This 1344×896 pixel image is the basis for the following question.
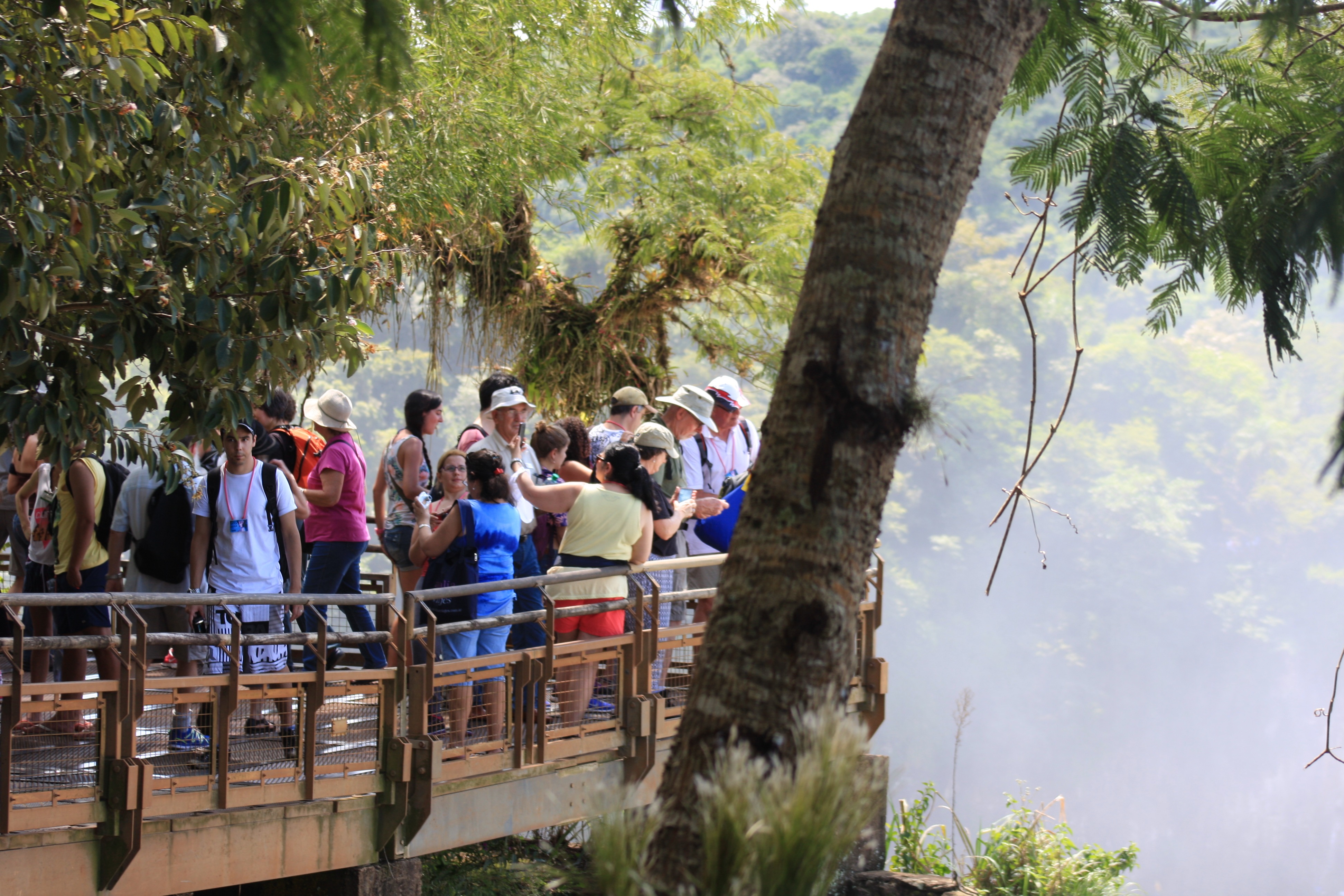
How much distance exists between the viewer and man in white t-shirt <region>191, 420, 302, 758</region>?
185 inches

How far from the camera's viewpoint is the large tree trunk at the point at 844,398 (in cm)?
202

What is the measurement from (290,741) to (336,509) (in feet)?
3.55

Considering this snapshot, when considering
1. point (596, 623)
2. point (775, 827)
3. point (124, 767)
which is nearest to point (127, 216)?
point (124, 767)

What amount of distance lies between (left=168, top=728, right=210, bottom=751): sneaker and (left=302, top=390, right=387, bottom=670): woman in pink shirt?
27.4 inches

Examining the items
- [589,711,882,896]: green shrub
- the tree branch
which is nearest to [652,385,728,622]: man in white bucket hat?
the tree branch

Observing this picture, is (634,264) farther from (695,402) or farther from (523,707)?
(523,707)

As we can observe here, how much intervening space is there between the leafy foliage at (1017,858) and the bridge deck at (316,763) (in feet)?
13.7

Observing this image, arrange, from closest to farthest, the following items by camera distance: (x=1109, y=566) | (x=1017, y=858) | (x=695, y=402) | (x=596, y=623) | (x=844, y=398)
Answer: (x=844, y=398)
(x=596, y=623)
(x=695, y=402)
(x=1017, y=858)
(x=1109, y=566)

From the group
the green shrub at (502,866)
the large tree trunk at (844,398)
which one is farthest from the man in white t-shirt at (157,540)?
the large tree trunk at (844,398)

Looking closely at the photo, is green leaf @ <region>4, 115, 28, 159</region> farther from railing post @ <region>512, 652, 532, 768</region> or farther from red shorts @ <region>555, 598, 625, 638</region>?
red shorts @ <region>555, 598, 625, 638</region>

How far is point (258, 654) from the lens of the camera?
4.83 meters

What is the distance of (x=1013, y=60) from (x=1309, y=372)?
66896 mm

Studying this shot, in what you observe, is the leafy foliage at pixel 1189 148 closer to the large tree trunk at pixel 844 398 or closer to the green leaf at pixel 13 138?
the large tree trunk at pixel 844 398

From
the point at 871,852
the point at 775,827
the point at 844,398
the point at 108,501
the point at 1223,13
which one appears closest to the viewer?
the point at 775,827
